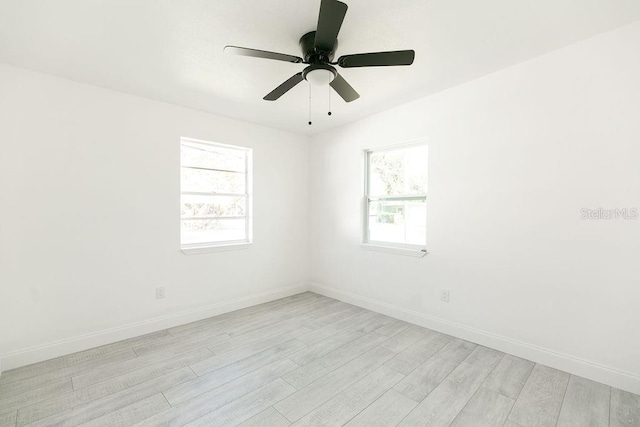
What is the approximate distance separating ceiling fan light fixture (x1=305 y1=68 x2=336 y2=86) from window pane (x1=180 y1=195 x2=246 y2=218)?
7.44ft

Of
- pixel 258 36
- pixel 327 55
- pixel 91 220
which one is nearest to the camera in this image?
pixel 327 55

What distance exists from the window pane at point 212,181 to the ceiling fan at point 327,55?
74.9 inches

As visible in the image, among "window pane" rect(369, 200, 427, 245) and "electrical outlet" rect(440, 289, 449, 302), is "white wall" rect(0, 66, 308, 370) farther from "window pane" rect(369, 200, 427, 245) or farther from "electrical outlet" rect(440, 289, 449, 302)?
"electrical outlet" rect(440, 289, 449, 302)

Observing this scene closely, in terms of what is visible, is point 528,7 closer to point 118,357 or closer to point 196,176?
point 196,176

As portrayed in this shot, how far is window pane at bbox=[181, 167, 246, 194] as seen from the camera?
11.6 feet

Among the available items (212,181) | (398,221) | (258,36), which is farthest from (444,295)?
(212,181)

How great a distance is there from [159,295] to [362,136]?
10.3 feet

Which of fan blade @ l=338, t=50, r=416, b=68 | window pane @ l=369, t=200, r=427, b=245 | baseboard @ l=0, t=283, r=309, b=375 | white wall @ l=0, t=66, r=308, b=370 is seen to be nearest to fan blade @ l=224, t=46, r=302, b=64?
fan blade @ l=338, t=50, r=416, b=68

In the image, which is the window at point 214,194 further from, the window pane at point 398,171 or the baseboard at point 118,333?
the window pane at point 398,171

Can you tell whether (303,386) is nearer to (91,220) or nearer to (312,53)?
(312,53)

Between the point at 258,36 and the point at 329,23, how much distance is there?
737 millimetres

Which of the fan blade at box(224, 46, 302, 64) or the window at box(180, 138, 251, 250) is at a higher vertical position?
the fan blade at box(224, 46, 302, 64)

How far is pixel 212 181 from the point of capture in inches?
148

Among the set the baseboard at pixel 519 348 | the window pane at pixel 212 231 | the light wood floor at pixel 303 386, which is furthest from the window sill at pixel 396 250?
the window pane at pixel 212 231
